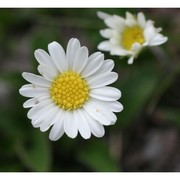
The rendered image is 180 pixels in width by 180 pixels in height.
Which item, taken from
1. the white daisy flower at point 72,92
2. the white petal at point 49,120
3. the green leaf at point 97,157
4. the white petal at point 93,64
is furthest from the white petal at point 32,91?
the green leaf at point 97,157

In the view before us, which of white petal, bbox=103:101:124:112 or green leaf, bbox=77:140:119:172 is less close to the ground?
white petal, bbox=103:101:124:112

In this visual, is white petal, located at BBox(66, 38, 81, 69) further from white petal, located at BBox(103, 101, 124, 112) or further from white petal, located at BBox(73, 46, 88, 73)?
white petal, located at BBox(103, 101, 124, 112)

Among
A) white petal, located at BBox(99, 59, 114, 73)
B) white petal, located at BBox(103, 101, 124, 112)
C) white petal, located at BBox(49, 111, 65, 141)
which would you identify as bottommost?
white petal, located at BBox(49, 111, 65, 141)

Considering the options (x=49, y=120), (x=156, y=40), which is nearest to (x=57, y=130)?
(x=49, y=120)

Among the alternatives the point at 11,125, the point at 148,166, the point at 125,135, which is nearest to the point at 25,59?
the point at 11,125

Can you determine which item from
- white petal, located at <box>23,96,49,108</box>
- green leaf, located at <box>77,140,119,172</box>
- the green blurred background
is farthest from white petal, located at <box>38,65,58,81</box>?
green leaf, located at <box>77,140,119,172</box>

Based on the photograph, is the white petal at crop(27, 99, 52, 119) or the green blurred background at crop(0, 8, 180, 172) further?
the green blurred background at crop(0, 8, 180, 172)

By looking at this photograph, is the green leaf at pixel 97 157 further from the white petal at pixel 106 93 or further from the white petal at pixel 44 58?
the white petal at pixel 44 58
